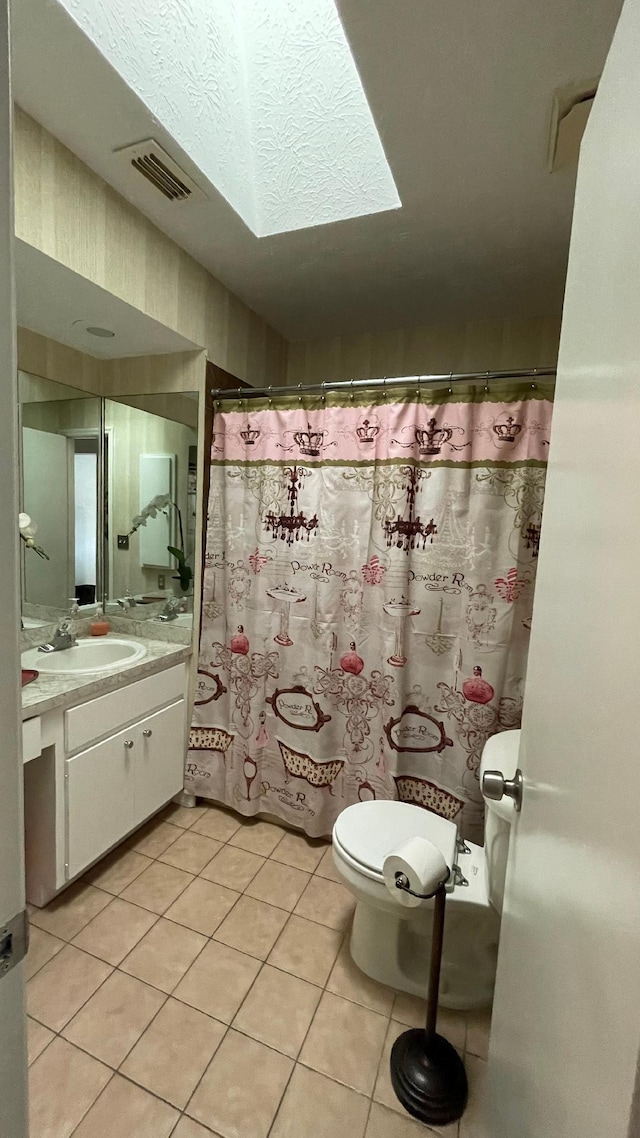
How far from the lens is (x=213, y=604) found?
2.04m

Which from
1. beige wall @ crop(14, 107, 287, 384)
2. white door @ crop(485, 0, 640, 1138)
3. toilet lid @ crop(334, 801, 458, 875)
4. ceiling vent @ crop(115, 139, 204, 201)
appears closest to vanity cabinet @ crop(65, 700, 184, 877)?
toilet lid @ crop(334, 801, 458, 875)

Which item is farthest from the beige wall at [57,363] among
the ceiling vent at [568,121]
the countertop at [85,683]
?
the ceiling vent at [568,121]

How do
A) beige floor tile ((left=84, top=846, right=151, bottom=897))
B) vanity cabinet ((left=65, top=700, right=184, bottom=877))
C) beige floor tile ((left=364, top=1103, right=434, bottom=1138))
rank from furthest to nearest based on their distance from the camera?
beige floor tile ((left=84, top=846, right=151, bottom=897)) < vanity cabinet ((left=65, top=700, right=184, bottom=877)) < beige floor tile ((left=364, top=1103, right=434, bottom=1138))

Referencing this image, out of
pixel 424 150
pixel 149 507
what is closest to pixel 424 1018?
pixel 149 507

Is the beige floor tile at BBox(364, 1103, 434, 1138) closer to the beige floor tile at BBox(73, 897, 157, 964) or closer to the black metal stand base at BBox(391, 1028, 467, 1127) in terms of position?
the black metal stand base at BBox(391, 1028, 467, 1127)

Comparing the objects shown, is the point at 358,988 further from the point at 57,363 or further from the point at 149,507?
the point at 57,363

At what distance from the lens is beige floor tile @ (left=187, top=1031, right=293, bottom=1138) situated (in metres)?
1.03

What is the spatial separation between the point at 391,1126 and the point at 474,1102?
21 cm

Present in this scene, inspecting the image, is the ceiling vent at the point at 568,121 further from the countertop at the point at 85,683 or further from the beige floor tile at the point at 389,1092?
the beige floor tile at the point at 389,1092

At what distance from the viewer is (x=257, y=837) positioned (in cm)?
197

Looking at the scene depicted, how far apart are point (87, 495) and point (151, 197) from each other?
1.24 meters

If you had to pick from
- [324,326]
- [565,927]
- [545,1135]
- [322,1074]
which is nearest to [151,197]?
[324,326]

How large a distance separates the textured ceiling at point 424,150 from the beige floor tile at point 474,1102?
218 centimetres

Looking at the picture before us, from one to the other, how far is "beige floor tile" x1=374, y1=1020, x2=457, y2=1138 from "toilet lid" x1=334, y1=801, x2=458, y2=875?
18.0 inches
